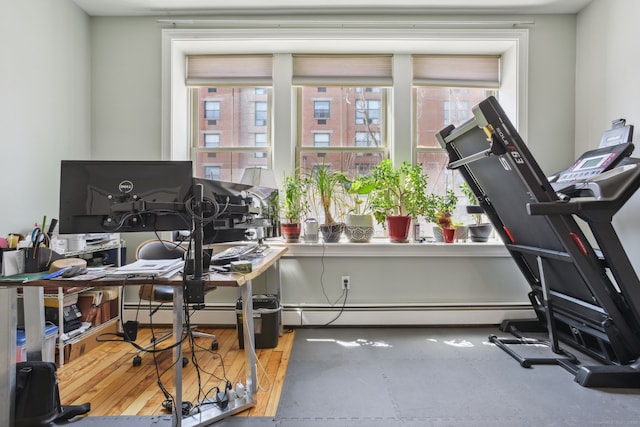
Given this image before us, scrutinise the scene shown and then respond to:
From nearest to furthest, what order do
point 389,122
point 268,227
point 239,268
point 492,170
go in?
1. point 239,268
2. point 492,170
3. point 268,227
4. point 389,122

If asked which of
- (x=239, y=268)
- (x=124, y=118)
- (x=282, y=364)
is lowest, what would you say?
(x=282, y=364)

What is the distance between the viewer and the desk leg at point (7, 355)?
140 cm

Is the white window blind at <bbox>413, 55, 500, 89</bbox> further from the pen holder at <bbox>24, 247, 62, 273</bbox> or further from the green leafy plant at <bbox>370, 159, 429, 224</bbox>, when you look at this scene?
the pen holder at <bbox>24, 247, 62, 273</bbox>

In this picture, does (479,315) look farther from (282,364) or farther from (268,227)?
(268,227)

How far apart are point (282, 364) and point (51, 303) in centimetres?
160

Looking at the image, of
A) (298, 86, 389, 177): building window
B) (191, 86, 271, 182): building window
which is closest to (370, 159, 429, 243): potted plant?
(298, 86, 389, 177): building window

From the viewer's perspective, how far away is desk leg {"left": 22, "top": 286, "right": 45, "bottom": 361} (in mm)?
1518

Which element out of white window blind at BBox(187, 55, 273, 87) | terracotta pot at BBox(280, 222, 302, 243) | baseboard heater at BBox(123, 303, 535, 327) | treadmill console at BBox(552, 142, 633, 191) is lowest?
baseboard heater at BBox(123, 303, 535, 327)

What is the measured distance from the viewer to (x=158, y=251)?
2.52m

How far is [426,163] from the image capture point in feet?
10.7

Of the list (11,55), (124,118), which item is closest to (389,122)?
(124,118)

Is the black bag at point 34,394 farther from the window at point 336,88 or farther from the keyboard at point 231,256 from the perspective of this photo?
the window at point 336,88

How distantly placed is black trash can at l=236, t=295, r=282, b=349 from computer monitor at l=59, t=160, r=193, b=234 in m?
1.18

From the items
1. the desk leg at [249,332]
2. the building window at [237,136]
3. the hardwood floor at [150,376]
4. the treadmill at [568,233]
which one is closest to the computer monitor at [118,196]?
the desk leg at [249,332]
